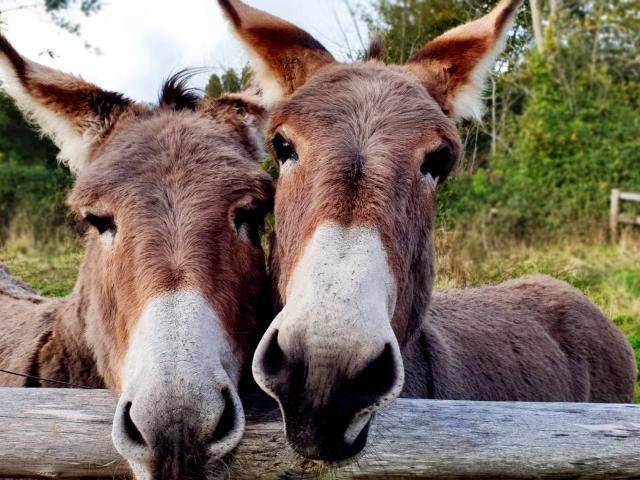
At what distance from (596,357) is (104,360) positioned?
3.90 metres

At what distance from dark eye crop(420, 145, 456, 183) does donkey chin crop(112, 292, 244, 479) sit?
3.56 ft

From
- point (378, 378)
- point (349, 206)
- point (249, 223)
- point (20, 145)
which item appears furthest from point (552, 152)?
point (378, 378)

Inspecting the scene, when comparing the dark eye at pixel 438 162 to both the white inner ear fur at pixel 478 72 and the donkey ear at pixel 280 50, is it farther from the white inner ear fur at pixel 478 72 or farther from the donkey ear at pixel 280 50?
the donkey ear at pixel 280 50

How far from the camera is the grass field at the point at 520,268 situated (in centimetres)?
848

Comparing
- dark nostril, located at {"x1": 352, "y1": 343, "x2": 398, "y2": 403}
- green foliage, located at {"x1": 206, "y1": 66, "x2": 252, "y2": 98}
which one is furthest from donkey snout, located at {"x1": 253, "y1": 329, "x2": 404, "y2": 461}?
green foliage, located at {"x1": 206, "y1": 66, "x2": 252, "y2": 98}

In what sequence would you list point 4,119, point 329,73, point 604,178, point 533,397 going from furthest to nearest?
point 604,178
point 4,119
point 533,397
point 329,73

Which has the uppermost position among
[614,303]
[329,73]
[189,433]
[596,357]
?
[329,73]

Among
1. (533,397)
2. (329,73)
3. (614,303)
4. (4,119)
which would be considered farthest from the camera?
(4,119)

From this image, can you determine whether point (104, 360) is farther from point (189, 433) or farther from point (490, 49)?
point (490, 49)

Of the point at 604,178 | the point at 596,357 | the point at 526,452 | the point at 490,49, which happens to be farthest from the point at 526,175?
the point at 526,452

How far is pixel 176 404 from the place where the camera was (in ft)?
5.88

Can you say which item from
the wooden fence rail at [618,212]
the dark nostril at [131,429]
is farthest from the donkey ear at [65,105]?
the wooden fence rail at [618,212]

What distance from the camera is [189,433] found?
A: 5.98 feet

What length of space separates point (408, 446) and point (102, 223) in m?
1.50
